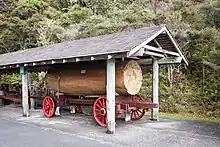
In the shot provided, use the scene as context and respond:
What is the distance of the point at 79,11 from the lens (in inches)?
848

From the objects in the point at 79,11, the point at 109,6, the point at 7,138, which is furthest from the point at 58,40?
the point at 7,138

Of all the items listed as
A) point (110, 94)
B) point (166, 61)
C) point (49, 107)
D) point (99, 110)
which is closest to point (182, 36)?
point (166, 61)

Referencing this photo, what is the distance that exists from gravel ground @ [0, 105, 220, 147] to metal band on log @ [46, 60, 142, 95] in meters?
1.19

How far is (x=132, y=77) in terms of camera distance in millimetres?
8914

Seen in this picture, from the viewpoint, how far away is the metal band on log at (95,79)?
868 cm

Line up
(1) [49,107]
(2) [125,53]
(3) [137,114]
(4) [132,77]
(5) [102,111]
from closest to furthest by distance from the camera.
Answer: (2) [125,53] < (5) [102,111] < (4) [132,77] < (3) [137,114] < (1) [49,107]

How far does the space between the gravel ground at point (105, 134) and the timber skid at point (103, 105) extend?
13.9 inches

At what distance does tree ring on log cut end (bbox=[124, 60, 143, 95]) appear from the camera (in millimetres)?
8656

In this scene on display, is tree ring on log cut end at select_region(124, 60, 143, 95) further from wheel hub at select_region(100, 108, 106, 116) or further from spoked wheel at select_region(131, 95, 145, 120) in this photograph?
wheel hub at select_region(100, 108, 106, 116)

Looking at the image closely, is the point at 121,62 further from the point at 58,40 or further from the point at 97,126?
the point at 58,40

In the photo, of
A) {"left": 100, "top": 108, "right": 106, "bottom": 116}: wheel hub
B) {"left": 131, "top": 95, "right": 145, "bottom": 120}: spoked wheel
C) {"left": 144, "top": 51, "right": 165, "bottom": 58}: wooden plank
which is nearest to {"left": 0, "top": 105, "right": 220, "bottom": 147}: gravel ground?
{"left": 131, "top": 95, "right": 145, "bottom": 120}: spoked wheel

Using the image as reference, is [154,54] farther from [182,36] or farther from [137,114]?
[182,36]

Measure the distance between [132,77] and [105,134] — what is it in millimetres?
2368

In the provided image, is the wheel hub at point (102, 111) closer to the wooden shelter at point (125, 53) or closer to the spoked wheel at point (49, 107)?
the wooden shelter at point (125, 53)
